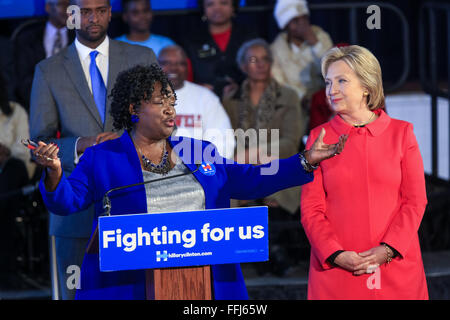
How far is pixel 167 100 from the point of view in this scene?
2.70m

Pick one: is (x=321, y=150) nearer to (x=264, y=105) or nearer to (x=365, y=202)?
(x=365, y=202)

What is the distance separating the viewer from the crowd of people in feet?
9.11

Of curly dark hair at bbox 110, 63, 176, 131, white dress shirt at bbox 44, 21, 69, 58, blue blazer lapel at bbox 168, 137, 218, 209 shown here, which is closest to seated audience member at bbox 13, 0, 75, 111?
white dress shirt at bbox 44, 21, 69, 58

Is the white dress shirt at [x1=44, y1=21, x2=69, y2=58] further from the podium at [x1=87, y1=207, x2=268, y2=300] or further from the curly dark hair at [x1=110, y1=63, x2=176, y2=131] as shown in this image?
the podium at [x1=87, y1=207, x2=268, y2=300]

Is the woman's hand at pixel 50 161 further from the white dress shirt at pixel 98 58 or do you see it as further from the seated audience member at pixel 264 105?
the seated audience member at pixel 264 105

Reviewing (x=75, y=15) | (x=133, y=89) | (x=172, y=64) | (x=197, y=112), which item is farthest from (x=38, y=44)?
(x=133, y=89)

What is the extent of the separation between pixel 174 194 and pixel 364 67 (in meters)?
0.86

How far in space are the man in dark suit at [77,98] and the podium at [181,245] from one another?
106 centimetres

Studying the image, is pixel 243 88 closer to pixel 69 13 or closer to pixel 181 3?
pixel 181 3

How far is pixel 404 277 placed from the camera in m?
2.86

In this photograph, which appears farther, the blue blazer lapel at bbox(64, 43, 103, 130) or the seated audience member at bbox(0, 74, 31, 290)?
the seated audience member at bbox(0, 74, 31, 290)

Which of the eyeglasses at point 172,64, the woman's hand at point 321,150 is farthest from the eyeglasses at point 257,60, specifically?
the woman's hand at point 321,150

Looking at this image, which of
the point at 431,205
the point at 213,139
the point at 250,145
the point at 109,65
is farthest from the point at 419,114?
the point at 109,65
